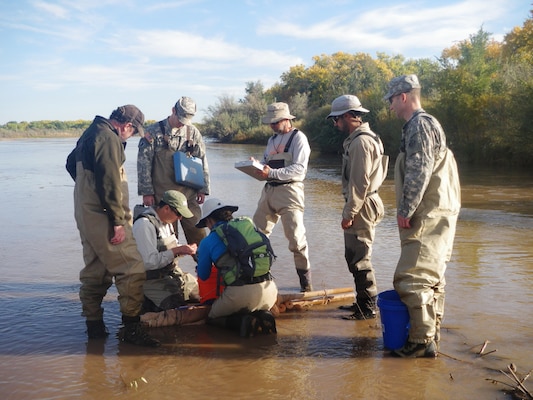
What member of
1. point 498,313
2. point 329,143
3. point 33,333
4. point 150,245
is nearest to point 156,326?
point 150,245

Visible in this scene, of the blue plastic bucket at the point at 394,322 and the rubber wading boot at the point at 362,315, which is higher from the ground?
the blue plastic bucket at the point at 394,322

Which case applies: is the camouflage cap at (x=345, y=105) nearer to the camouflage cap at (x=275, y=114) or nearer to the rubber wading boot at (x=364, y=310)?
the camouflage cap at (x=275, y=114)

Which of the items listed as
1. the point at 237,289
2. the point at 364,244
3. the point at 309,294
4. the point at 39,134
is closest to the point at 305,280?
the point at 309,294

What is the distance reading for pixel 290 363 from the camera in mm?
4453

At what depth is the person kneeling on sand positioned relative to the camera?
199 inches

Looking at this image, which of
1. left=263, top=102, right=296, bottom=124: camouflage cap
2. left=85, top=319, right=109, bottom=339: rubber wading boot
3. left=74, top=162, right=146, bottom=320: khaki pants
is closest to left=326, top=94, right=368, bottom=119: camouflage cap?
left=263, top=102, right=296, bottom=124: camouflage cap

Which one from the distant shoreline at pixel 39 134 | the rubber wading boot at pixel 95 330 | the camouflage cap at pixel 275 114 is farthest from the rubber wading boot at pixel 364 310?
the distant shoreline at pixel 39 134

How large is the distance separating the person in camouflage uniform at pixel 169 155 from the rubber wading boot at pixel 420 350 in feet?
9.93

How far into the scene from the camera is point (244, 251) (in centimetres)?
498

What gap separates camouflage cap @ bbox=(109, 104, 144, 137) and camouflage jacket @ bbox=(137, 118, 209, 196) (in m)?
1.31

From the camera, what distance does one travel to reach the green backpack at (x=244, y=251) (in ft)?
16.4

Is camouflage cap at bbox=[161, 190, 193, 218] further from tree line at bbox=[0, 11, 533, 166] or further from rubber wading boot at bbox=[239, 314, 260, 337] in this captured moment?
tree line at bbox=[0, 11, 533, 166]

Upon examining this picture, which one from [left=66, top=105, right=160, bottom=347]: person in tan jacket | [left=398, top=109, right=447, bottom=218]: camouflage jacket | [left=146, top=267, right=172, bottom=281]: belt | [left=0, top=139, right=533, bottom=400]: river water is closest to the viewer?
[left=0, top=139, right=533, bottom=400]: river water

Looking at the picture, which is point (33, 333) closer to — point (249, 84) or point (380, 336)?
point (380, 336)
